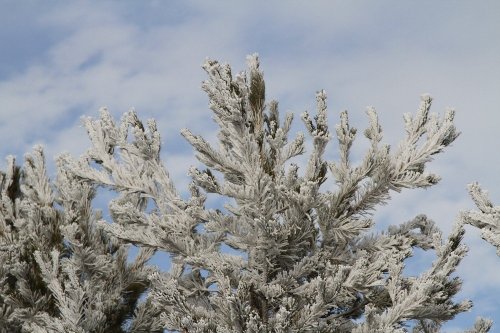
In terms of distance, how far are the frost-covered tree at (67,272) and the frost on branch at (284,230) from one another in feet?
3.19

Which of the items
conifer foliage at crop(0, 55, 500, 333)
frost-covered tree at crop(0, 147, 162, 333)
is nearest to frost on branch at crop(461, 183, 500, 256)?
conifer foliage at crop(0, 55, 500, 333)

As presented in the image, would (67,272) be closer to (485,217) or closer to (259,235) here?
(259,235)

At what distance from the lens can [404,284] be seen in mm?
7984

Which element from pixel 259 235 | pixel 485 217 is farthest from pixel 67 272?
pixel 485 217

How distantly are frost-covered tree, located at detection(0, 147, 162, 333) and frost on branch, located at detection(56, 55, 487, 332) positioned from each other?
973 mm

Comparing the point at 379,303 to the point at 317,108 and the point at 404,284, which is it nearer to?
the point at 404,284

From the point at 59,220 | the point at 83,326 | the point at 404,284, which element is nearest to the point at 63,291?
the point at 83,326

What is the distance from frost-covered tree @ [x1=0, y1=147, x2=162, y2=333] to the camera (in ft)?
29.3

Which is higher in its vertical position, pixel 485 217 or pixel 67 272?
pixel 485 217

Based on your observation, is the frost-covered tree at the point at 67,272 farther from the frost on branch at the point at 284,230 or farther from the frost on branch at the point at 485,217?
the frost on branch at the point at 485,217

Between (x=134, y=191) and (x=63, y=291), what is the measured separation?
1525mm

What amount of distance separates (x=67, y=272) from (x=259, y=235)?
2.72m

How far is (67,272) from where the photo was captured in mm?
8914

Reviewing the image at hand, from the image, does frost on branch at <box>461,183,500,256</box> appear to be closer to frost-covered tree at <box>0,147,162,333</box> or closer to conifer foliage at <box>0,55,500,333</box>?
conifer foliage at <box>0,55,500,333</box>
